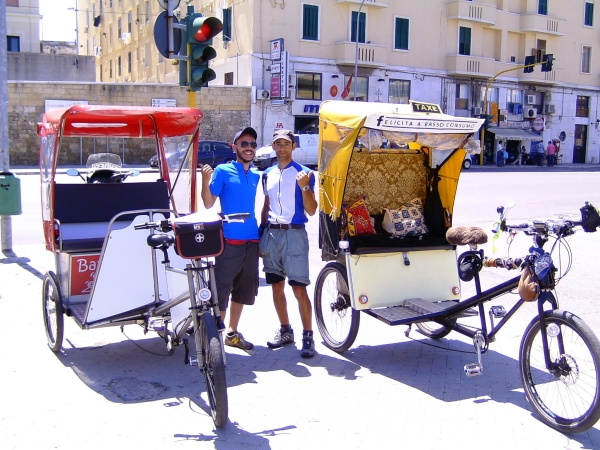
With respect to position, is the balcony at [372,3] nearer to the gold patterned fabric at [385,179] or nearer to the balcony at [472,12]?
the balcony at [472,12]

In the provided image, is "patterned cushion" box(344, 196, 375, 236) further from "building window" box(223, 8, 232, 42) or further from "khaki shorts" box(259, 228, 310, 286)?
"building window" box(223, 8, 232, 42)

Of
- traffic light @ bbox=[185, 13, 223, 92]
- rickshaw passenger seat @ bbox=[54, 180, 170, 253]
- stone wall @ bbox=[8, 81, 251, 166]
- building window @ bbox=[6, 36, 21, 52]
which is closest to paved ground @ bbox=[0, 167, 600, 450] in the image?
rickshaw passenger seat @ bbox=[54, 180, 170, 253]

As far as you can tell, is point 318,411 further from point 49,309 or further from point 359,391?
point 49,309

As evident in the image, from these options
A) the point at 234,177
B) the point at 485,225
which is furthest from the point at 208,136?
the point at 234,177

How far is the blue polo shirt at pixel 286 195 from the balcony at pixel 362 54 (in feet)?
100

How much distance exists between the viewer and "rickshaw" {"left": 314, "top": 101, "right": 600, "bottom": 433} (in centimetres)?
411

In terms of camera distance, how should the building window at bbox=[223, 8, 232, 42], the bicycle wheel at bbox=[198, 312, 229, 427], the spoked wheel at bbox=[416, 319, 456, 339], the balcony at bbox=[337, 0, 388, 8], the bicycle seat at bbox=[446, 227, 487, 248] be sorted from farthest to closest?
1. the balcony at bbox=[337, 0, 388, 8]
2. the building window at bbox=[223, 8, 232, 42]
3. the spoked wheel at bbox=[416, 319, 456, 339]
4. the bicycle seat at bbox=[446, 227, 487, 248]
5. the bicycle wheel at bbox=[198, 312, 229, 427]

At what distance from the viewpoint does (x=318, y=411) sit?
14.6 ft

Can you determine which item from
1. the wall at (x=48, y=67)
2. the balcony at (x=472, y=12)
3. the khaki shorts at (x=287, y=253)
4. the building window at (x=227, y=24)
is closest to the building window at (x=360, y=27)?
the balcony at (x=472, y=12)

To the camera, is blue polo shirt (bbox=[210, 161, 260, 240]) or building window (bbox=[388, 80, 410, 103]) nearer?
blue polo shirt (bbox=[210, 161, 260, 240])

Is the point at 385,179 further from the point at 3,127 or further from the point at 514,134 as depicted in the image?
the point at 514,134

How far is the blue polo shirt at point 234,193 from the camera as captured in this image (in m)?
5.50

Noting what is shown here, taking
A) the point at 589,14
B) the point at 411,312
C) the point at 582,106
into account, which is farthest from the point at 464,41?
the point at 411,312

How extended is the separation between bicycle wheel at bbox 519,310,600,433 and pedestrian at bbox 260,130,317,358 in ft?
6.18
